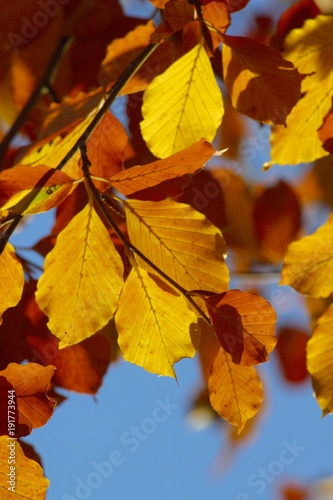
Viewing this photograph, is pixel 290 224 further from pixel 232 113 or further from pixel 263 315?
pixel 263 315

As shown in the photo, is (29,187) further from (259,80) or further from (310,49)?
(310,49)

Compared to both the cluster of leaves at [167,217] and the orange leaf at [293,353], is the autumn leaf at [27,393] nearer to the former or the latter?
the cluster of leaves at [167,217]

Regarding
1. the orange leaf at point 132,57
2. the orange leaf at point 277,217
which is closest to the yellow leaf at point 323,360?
the orange leaf at point 132,57

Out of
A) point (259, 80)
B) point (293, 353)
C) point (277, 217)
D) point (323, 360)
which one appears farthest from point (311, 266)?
point (293, 353)

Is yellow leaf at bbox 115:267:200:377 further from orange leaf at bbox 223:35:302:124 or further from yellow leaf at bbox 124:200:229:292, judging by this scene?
orange leaf at bbox 223:35:302:124

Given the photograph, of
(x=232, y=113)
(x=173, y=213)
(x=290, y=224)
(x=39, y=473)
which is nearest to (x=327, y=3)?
(x=232, y=113)
